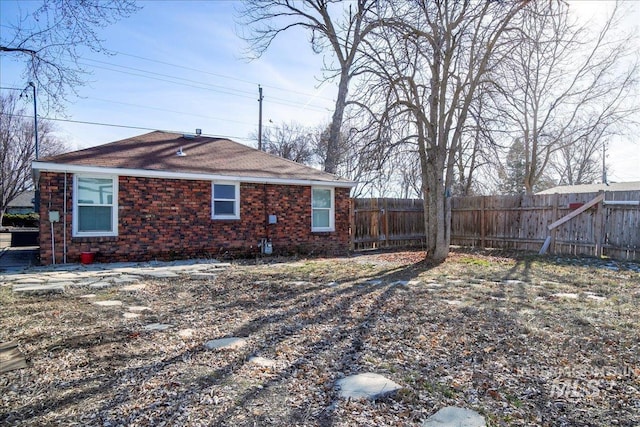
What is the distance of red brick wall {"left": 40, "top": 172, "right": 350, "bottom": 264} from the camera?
8828mm

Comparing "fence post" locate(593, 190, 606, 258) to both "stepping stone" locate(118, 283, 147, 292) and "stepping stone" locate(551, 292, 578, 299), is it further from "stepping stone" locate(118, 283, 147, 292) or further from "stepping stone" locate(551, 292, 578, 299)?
"stepping stone" locate(118, 283, 147, 292)

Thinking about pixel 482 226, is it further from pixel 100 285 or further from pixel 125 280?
pixel 100 285

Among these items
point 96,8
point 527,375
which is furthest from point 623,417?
point 96,8

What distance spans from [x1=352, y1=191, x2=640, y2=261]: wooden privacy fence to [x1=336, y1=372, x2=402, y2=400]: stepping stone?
9728 mm

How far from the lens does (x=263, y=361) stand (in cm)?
321

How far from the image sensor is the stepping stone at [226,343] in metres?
3.52

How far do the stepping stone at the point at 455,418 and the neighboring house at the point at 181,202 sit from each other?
338 inches

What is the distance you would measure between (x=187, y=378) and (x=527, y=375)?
2.42m

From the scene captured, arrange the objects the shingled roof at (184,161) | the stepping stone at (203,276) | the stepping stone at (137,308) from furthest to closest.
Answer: the shingled roof at (184,161) < the stepping stone at (203,276) < the stepping stone at (137,308)

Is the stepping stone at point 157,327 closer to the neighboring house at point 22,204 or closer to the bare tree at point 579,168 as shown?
the bare tree at point 579,168

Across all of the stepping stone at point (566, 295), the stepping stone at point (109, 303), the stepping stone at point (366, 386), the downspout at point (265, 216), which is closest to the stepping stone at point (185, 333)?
the stepping stone at point (109, 303)

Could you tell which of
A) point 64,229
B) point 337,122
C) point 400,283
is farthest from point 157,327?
point 337,122

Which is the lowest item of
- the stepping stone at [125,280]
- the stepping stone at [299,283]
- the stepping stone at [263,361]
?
the stepping stone at [263,361]

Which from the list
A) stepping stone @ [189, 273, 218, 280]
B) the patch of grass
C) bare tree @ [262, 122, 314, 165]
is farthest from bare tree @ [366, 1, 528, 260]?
bare tree @ [262, 122, 314, 165]
